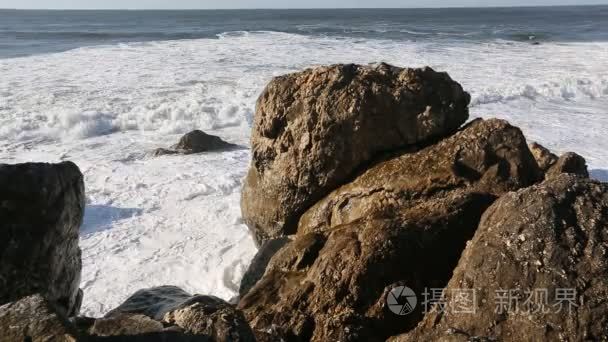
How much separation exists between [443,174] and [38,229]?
2840mm

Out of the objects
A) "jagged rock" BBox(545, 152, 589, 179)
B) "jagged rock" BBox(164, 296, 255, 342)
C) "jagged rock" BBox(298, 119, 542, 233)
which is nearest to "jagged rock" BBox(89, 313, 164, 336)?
"jagged rock" BBox(164, 296, 255, 342)

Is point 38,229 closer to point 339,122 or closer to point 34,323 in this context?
point 34,323

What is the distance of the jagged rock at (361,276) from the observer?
325 cm

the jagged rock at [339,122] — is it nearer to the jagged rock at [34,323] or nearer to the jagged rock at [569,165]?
the jagged rock at [569,165]

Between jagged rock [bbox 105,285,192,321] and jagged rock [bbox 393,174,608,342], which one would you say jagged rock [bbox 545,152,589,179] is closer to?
jagged rock [bbox 393,174,608,342]

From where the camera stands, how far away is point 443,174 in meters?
4.49

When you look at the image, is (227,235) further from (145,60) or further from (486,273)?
(145,60)

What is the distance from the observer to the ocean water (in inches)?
244

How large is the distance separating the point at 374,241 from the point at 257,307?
81 cm

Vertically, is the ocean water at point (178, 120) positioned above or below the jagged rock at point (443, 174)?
below

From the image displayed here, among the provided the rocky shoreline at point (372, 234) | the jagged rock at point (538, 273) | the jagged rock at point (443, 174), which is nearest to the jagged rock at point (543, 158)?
the rocky shoreline at point (372, 234)

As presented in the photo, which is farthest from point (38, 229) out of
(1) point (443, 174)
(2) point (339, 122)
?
(1) point (443, 174)

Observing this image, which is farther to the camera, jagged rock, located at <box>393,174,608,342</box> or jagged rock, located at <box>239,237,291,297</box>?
jagged rock, located at <box>239,237,291,297</box>

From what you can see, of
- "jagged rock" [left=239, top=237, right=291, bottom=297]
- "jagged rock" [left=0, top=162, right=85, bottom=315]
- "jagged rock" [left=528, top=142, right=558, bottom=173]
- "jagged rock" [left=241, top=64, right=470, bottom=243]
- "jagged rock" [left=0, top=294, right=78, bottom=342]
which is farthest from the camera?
"jagged rock" [left=528, top=142, right=558, bottom=173]
